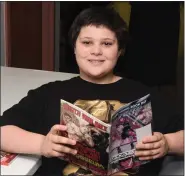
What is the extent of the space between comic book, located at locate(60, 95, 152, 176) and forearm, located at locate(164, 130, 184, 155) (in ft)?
0.41

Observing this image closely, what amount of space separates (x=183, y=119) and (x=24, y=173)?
0.55 m

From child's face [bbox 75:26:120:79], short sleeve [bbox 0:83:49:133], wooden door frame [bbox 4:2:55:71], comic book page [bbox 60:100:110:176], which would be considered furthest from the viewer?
wooden door frame [bbox 4:2:55:71]

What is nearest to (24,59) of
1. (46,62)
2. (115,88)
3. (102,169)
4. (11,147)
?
(46,62)

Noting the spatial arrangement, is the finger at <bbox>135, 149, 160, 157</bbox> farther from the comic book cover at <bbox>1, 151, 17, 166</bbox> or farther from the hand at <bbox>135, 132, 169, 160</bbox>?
the comic book cover at <bbox>1, 151, 17, 166</bbox>

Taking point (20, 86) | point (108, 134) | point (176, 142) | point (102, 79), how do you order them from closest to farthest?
point (108, 134) → point (176, 142) → point (102, 79) → point (20, 86)

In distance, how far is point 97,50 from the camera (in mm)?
1060

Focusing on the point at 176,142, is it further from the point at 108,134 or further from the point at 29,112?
the point at 29,112

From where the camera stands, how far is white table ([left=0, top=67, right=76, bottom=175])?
83 cm

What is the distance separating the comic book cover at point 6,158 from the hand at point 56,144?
0.26 feet

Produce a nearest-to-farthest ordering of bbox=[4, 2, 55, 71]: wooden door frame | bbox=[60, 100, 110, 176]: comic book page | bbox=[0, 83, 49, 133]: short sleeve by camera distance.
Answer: bbox=[60, 100, 110, 176]: comic book page → bbox=[0, 83, 49, 133]: short sleeve → bbox=[4, 2, 55, 71]: wooden door frame

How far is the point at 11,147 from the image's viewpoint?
892 millimetres

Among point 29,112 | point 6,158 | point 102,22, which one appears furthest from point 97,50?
point 6,158

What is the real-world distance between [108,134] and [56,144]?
0.47 feet

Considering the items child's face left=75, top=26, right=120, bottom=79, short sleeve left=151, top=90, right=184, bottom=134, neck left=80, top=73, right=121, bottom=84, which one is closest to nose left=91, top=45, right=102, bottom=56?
child's face left=75, top=26, right=120, bottom=79
